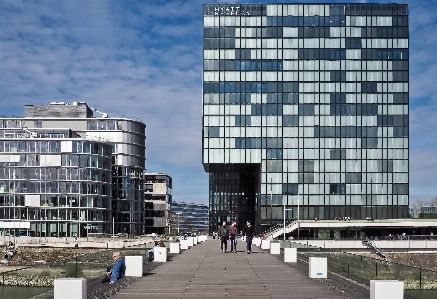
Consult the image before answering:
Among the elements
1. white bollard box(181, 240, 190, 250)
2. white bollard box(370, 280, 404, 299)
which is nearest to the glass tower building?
white bollard box(181, 240, 190, 250)

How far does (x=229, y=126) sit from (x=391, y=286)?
333 ft

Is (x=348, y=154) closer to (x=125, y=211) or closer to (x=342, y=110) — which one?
(x=342, y=110)

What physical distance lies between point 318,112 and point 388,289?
4076 inches

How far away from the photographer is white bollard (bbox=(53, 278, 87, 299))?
1538 cm

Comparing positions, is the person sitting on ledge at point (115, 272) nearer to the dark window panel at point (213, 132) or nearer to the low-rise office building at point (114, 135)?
the dark window panel at point (213, 132)

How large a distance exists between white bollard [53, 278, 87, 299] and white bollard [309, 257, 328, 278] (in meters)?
11.5

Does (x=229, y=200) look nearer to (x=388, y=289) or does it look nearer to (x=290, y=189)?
(x=290, y=189)

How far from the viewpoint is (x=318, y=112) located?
117 meters

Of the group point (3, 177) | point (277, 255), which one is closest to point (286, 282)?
point (277, 255)

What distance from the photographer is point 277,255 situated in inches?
1574

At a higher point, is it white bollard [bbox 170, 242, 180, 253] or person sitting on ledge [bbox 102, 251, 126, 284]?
person sitting on ledge [bbox 102, 251, 126, 284]

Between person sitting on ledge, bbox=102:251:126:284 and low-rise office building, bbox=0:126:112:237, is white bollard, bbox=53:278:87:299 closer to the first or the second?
person sitting on ledge, bbox=102:251:126:284

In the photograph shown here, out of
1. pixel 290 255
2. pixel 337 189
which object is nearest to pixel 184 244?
pixel 290 255

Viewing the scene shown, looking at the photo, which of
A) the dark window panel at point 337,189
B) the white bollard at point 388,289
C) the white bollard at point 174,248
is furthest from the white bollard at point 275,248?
the dark window panel at point 337,189
